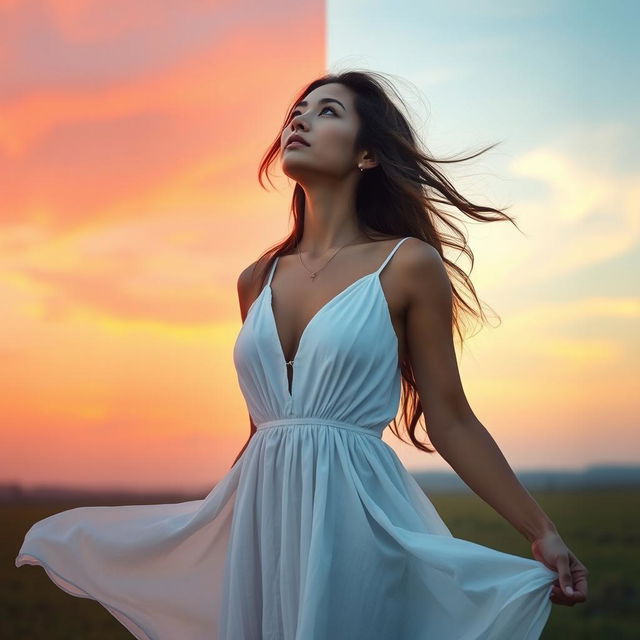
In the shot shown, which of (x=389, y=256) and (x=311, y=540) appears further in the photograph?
(x=389, y=256)

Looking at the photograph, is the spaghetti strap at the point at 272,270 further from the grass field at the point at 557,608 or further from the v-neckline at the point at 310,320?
the grass field at the point at 557,608

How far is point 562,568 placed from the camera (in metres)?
1.72

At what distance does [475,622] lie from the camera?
1667 millimetres

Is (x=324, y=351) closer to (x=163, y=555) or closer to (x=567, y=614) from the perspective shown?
(x=163, y=555)

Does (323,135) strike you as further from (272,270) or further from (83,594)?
(83,594)

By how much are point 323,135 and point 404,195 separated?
0.23 meters

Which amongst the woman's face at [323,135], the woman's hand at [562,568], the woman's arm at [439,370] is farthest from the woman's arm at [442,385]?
the woman's face at [323,135]

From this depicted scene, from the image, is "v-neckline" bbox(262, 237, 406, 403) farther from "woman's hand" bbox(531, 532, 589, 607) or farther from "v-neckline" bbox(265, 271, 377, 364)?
"woman's hand" bbox(531, 532, 589, 607)

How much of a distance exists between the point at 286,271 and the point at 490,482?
657mm

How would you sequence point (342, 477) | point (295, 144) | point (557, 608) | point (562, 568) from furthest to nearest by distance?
point (557, 608), point (295, 144), point (342, 477), point (562, 568)

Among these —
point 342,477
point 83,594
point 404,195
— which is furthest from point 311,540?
point 404,195

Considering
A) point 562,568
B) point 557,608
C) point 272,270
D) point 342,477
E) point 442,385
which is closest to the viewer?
point 562,568

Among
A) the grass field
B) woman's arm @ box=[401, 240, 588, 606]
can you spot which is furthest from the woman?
the grass field

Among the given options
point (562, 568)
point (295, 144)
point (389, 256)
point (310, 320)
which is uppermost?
point (295, 144)
